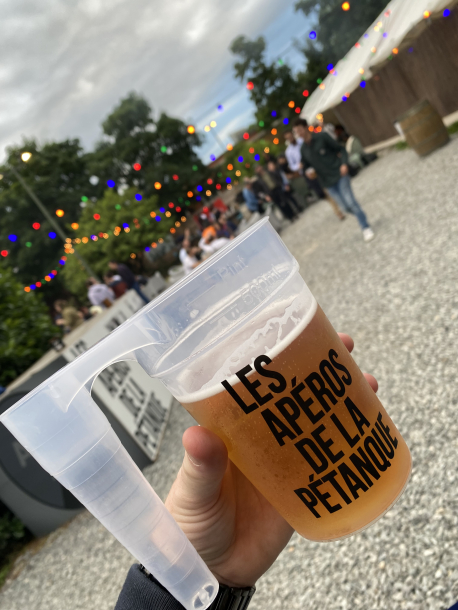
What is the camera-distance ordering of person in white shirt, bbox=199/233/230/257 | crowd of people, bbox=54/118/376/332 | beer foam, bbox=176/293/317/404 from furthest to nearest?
person in white shirt, bbox=199/233/230/257, crowd of people, bbox=54/118/376/332, beer foam, bbox=176/293/317/404

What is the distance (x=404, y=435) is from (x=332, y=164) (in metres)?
4.56

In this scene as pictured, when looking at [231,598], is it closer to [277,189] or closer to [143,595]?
[143,595]

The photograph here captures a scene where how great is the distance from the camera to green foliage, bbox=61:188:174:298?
69.5 feet

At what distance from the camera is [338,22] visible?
95.5 ft

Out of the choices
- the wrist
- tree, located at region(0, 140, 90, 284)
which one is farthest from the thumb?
tree, located at region(0, 140, 90, 284)

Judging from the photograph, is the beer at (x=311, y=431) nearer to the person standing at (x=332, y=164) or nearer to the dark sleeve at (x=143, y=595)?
the dark sleeve at (x=143, y=595)

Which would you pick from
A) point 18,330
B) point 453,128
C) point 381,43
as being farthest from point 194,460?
point 381,43

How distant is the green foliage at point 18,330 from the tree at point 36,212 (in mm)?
24827

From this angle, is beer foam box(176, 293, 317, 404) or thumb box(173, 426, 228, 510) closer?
beer foam box(176, 293, 317, 404)

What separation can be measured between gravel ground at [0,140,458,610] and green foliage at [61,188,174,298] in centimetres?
1466

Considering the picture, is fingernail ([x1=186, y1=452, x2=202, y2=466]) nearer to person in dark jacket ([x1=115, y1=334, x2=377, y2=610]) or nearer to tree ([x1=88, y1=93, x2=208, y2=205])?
person in dark jacket ([x1=115, y1=334, x2=377, y2=610])

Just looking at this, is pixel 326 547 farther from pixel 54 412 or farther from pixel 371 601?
pixel 54 412

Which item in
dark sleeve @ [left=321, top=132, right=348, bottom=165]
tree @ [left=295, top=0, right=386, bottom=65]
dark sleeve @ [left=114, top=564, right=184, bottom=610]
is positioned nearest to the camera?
dark sleeve @ [left=114, top=564, right=184, bottom=610]

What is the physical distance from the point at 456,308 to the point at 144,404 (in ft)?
12.1
